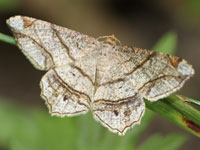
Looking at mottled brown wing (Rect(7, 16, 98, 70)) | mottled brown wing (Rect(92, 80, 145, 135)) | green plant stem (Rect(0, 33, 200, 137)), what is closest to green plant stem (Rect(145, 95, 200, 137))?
green plant stem (Rect(0, 33, 200, 137))

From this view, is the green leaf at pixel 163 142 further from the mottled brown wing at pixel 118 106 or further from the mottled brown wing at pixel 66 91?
the mottled brown wing at pixel 66 91

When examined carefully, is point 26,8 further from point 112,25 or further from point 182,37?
point 182,37

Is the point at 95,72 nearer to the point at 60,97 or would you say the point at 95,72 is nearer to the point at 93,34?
the point at 60,97

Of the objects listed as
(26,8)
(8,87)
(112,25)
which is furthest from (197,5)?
(8,87)

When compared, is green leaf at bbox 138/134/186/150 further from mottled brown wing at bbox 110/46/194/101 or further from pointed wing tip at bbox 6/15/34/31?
pointed wing tip at bbox 6/15/34/31

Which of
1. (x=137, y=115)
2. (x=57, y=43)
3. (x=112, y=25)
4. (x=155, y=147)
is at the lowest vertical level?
(x=112, y=25)

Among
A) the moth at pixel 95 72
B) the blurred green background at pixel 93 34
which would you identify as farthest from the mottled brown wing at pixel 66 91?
the blurred green background at pixel 93 34
